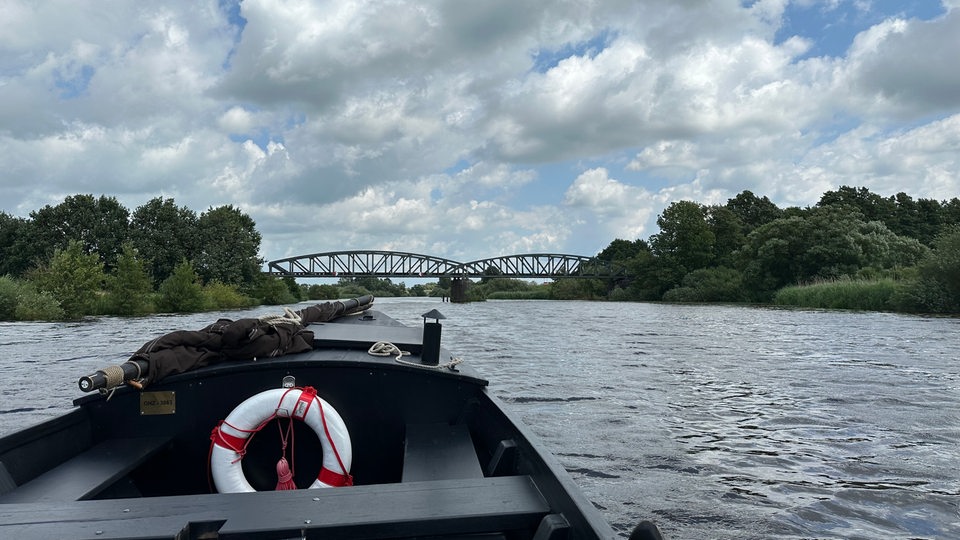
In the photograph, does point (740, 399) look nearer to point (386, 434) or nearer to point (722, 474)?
point (722, 474)

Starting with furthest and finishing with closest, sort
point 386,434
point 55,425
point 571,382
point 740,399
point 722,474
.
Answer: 1. point 571,382
2. point 740,399
3. point 722,474
4. point 386,434
5. point 55,425

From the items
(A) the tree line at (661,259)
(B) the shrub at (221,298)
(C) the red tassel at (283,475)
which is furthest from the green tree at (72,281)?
(C) the red tassel at (283,475)

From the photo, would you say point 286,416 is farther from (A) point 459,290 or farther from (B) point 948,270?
(A) point 459,290

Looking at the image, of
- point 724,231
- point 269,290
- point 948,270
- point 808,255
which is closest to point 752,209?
point 724,231

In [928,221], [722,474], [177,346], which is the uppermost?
[928,221]

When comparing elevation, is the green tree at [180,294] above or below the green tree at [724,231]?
below

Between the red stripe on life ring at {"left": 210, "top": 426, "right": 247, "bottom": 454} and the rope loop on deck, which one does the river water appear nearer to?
the rope loop on deck

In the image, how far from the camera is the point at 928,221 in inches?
2608

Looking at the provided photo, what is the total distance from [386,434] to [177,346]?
148cm

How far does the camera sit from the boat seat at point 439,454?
129 inches

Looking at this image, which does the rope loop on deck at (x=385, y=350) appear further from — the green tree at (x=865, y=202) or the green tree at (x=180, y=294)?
the green tree at (x=865, y=202)

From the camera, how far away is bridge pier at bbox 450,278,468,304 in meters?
82.1

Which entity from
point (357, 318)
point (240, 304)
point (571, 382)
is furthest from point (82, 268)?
point (571, 382)

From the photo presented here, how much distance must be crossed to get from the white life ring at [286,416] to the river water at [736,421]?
221cm
